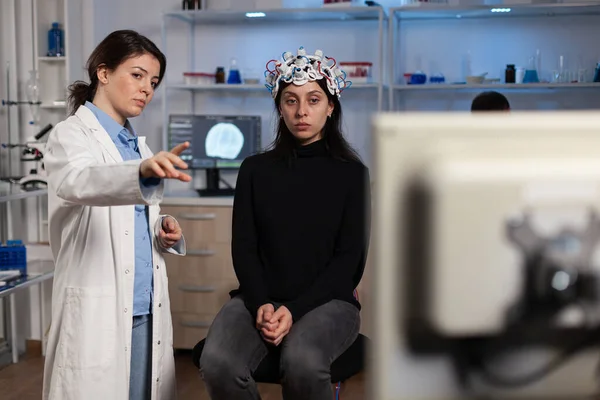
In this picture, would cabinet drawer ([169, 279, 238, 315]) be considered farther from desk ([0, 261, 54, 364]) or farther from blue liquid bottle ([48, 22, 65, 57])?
blue liquid bottle ([48, 22, 65, 57])

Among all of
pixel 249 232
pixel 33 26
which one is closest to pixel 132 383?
pixel 249 232

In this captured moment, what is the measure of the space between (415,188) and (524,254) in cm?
11

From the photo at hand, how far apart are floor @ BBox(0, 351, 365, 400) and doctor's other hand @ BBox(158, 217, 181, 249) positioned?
1439mm

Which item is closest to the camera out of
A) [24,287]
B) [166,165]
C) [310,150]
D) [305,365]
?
[166,165]

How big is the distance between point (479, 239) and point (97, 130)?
1473mm

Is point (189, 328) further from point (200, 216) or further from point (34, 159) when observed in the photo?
point (34, 159)

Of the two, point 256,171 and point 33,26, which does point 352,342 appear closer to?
point 256,171

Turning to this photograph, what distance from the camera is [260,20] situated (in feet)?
14.1

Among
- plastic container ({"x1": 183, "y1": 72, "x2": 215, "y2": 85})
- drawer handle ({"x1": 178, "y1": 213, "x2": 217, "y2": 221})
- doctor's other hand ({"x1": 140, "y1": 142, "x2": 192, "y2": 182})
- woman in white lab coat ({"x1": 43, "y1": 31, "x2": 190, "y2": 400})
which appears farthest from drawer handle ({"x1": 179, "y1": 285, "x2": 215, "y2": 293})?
doctor's other hand ({"x1": 140, "y1": 142, "x2": 192, "y2": 182})

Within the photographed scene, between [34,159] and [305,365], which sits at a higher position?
[34,159]

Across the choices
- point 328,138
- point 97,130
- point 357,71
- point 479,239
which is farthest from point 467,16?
point 479,239

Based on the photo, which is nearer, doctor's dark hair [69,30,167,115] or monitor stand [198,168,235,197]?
doctor's dark hair [69,30,167,115]

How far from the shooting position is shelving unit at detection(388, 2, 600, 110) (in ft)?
12.4

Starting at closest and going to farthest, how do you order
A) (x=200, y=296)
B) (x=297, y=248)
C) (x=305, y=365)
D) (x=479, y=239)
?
1. (x=479, y=239)
2. (x=305, y=365)
3. (x=297, y=248)
4. (x=200, y=296)
